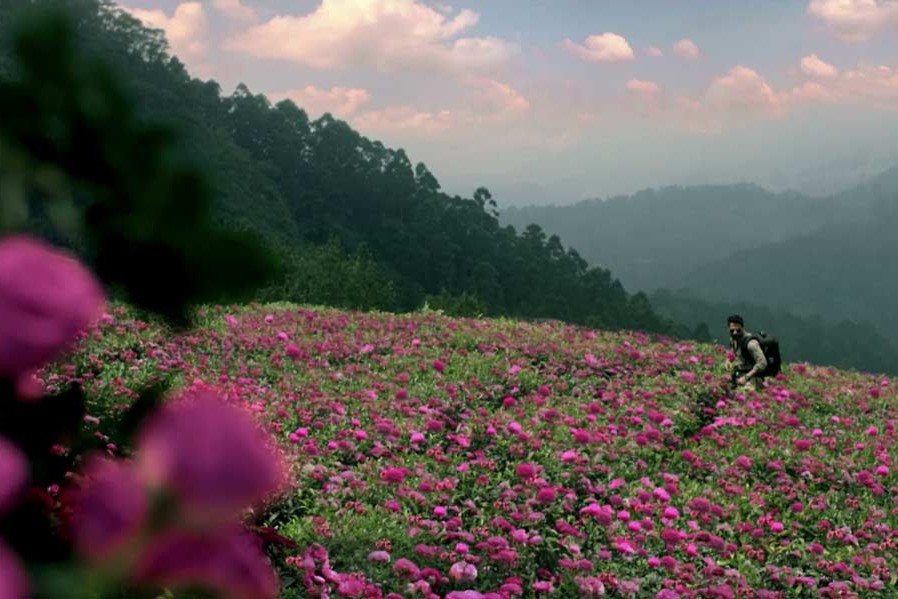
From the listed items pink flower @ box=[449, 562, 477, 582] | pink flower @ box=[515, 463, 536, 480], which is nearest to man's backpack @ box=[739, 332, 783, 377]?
pink flower @ box=[515, 463, 536, 480]

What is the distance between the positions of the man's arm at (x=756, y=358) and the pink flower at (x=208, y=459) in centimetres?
1343

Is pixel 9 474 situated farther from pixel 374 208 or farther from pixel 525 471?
pixel 374 208

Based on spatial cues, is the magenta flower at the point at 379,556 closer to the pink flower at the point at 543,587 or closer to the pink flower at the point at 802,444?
the pink flower at the point at 543,587

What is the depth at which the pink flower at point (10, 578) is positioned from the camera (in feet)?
1.46

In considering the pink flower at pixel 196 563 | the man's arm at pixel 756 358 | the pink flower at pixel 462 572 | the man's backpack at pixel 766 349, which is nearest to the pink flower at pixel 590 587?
the pink flower at pixel 462 572

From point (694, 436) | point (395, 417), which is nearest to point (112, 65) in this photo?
point (395, 417)

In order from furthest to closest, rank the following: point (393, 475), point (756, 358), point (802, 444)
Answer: point (756, 358) < point (802, 444) < point (393, 475)

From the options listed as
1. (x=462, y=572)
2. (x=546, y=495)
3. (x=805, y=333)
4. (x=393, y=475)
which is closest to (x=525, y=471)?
(x=546, y=495)

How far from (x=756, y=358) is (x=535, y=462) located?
17.6ft

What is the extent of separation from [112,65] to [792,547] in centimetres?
858

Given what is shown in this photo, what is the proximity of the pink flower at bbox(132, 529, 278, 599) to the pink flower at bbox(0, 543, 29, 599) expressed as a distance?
0.20 ft

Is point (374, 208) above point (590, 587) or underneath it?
above

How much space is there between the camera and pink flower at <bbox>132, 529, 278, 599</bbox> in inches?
20.2

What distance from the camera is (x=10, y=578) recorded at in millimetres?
451
